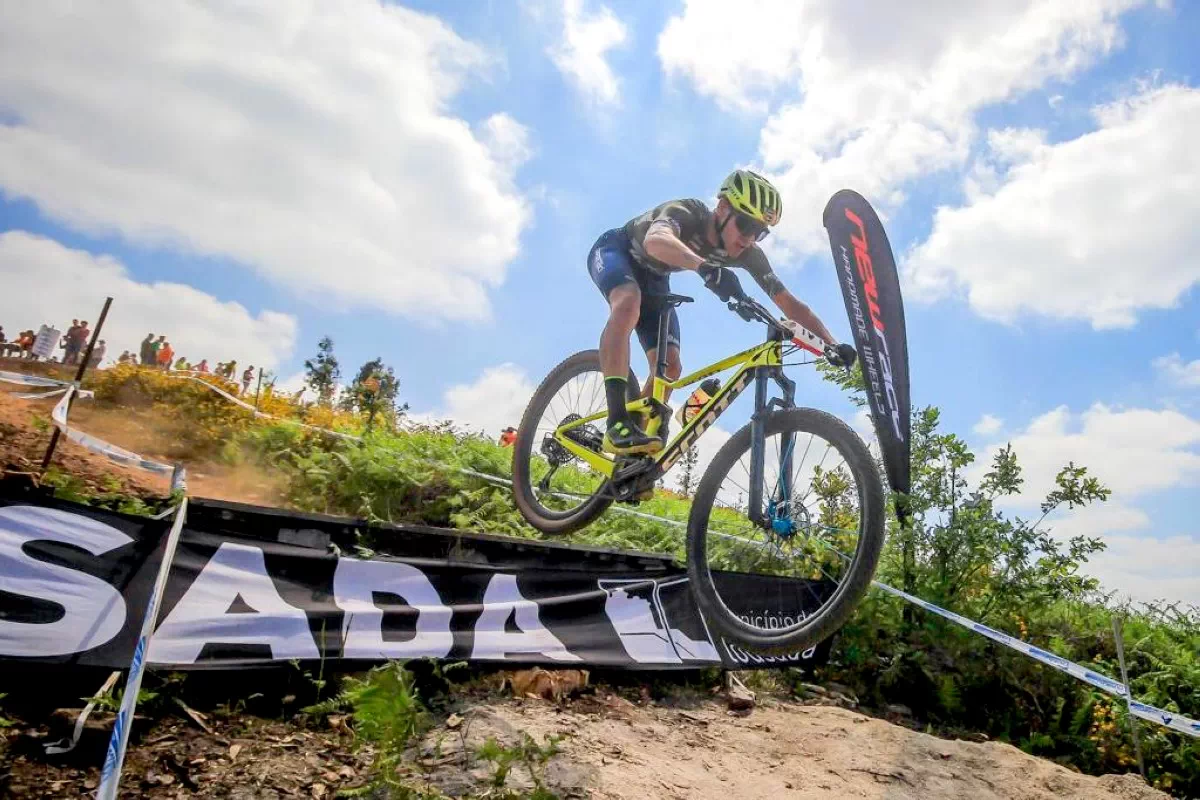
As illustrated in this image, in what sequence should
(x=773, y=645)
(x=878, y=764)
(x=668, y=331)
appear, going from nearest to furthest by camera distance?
(x=773, y=645)
(x=668, y=331)
(x=878, y=764)

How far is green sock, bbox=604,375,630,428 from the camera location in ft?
18.0

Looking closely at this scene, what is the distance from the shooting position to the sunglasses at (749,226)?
17.5 feet

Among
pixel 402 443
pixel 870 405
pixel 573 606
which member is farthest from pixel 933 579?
pixel 402 443

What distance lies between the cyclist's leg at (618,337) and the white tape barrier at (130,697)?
3183 millimetres

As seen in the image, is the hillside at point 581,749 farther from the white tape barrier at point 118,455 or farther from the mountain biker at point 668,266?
the mountain biker at point 668,266

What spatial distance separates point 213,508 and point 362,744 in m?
2.39

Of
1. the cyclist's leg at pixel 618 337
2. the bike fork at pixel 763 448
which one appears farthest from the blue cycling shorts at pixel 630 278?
the bike fork at pixel 763 448

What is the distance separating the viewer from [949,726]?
912cm

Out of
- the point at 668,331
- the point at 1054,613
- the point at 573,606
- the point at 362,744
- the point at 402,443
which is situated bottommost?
the point at 362,744

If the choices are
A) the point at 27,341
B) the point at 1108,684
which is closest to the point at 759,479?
the point at 1108,684

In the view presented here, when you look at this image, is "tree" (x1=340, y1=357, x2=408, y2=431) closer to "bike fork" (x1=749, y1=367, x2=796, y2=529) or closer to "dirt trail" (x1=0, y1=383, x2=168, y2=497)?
"dirt trail" (x1=0, y1=383, x2=168, y2=497)

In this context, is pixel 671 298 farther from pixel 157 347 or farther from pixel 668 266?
pixel 157 347

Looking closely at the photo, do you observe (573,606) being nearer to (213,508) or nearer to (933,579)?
(213,508)

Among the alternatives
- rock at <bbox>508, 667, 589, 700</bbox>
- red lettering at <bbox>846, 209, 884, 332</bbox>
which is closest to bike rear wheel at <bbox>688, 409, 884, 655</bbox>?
rock at <bbox>508, 667, 589, 700</bbox>
